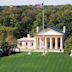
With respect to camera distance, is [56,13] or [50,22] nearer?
Answer: [50,22]

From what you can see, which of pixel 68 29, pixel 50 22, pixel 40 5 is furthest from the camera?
pixel 50 22

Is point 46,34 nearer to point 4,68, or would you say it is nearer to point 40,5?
point 40,5

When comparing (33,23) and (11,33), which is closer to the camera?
(11,33)

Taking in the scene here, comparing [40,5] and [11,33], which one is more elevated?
[40,5]

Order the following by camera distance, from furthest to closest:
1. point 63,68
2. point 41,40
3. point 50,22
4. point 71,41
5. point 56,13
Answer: point 56,13
point 50,22
point 41,40
point 71,41
point 63,68

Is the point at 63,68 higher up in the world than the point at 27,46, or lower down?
higher up

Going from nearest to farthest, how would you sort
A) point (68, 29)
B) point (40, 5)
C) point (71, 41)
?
point (71, 41) → point (40, 5) → point (68, 29)

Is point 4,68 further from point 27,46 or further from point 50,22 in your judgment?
point 50,22

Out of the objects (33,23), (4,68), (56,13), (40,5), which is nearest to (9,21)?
(33,23)

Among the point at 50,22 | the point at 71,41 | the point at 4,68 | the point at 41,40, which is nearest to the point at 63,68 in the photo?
the point at 4,68
